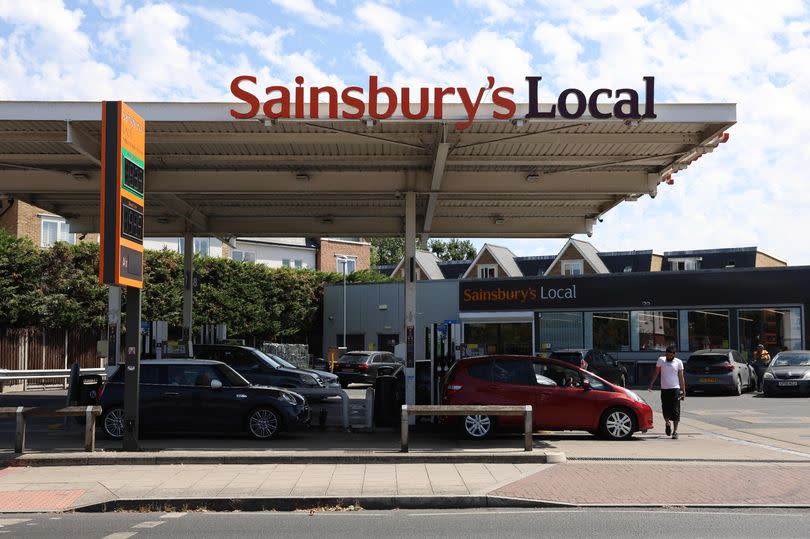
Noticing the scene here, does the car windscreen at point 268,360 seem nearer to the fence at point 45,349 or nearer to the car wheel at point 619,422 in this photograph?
the car wheel at point 619,422

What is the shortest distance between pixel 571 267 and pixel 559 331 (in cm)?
1869

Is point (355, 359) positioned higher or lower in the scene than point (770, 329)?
lower

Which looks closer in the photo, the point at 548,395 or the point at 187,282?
the point at 548,395

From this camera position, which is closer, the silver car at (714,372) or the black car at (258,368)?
the black car at (258,368)

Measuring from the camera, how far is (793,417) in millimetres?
21188

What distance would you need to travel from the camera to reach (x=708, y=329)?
128 ft

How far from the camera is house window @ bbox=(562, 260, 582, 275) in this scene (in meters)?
60.9

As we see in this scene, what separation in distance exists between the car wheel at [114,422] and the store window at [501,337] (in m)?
28.3

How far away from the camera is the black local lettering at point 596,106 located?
50.5 feet

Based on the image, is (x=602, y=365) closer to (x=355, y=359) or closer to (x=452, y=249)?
(x=355, y=359)

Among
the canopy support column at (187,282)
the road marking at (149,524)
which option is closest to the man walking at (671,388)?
the road marking at (149,524)

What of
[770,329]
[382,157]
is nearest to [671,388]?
[382,157]

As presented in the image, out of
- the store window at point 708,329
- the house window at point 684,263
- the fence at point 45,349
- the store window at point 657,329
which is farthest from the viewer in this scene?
the house window at point 684,263

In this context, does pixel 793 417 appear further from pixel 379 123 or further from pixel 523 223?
pixel 379 123
